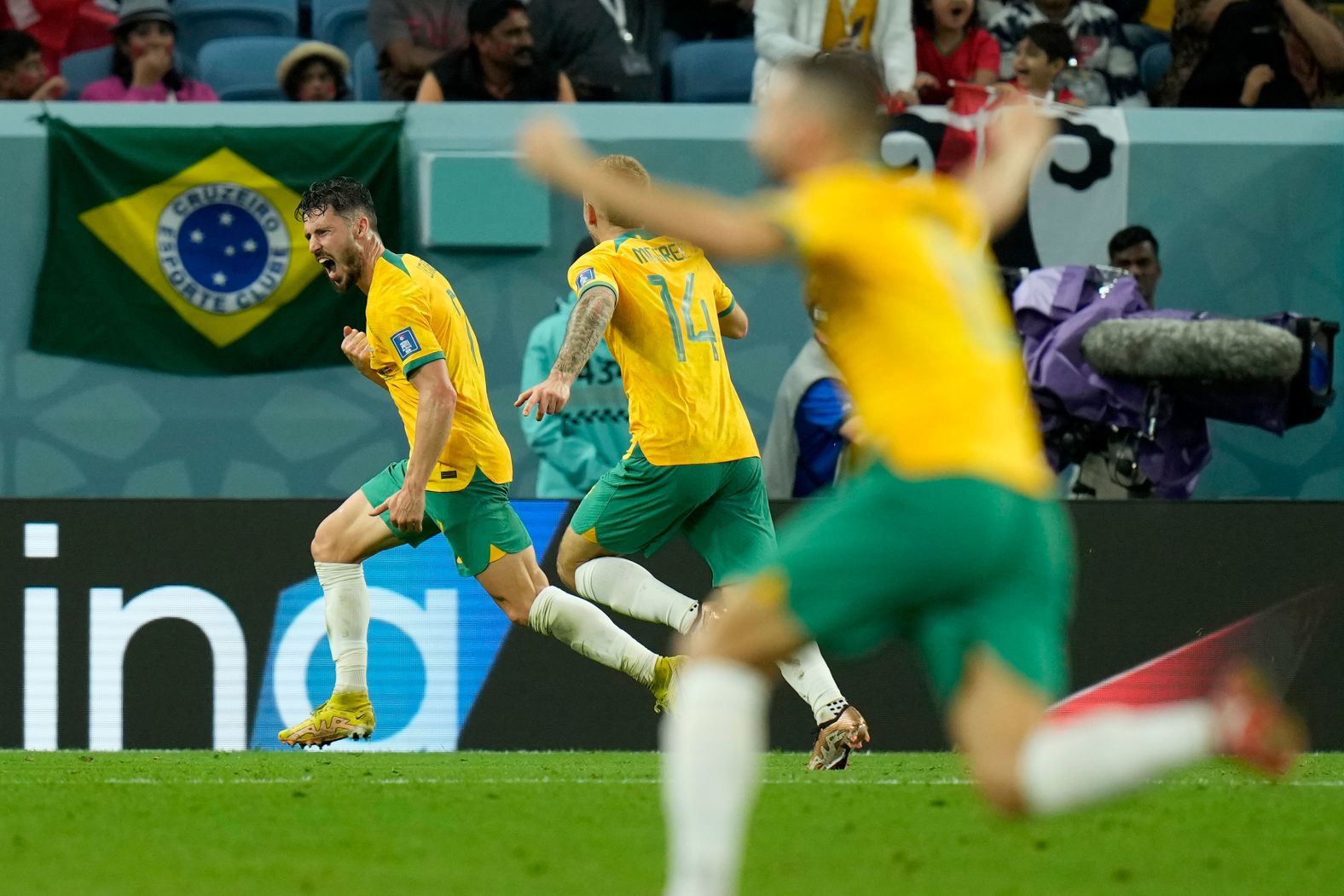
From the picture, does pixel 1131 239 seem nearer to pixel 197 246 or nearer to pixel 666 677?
pixel 666 677

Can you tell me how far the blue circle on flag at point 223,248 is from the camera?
10391 millimetres

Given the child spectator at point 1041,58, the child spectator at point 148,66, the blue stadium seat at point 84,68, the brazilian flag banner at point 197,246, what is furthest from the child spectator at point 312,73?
the child spectator at point 1041,58

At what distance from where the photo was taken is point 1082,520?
8547mm

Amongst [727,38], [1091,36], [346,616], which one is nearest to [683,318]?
[346,616]

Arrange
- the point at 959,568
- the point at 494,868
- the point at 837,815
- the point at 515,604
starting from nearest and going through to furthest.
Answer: the point at 959,568 < the point at 494,868 < the point at 837,815 < the point at 515,604

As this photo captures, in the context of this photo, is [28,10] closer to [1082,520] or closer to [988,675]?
[1082,520]

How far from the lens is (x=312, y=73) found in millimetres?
10820

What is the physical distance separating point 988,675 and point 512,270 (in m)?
7.36

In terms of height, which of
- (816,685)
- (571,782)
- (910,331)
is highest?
(910,331)

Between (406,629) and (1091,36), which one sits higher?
(1091,36)

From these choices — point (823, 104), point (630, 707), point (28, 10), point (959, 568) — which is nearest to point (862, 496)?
point (959, 568)

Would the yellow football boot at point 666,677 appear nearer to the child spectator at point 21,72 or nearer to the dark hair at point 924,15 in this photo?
the dark hair at point 924,15

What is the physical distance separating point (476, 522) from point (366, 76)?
511cm

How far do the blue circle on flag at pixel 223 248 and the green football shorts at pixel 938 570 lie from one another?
7.31 m
